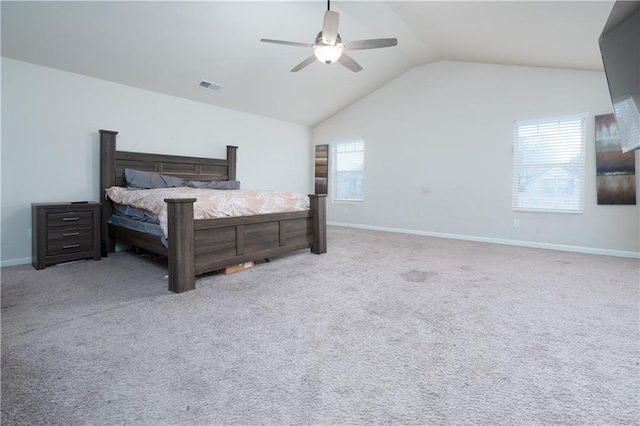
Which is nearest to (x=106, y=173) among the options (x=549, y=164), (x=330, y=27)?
(x=330, y=27)

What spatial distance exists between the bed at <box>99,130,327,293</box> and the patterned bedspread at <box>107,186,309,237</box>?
73 millimetres

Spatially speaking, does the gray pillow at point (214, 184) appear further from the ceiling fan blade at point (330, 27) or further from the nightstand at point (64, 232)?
the ceiling fan blade at point (330, 27)

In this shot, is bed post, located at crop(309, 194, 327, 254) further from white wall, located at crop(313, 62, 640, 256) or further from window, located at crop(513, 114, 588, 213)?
window, located at crop(513, 114, 588, 213)

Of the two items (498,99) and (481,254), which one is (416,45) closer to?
(498,99)

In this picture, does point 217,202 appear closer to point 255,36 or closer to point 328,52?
point 328,52

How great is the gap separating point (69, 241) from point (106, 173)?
103 centimetres

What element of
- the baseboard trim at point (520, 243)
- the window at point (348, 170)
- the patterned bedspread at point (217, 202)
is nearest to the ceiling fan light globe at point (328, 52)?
the patterned bedspread at point (217, 202)

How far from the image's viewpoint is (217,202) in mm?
2885

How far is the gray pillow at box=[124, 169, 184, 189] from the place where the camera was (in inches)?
161

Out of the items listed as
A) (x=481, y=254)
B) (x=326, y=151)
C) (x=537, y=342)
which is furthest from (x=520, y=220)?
(x=326, y=151)

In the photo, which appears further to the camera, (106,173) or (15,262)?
(106,173)

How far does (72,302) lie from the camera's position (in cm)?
232

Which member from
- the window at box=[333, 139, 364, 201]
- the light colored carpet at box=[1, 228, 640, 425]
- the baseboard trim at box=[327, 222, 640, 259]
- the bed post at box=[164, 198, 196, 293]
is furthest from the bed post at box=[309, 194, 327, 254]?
the window at box=[333, 139, 364, 201]

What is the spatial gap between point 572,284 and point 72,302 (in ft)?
14.2
